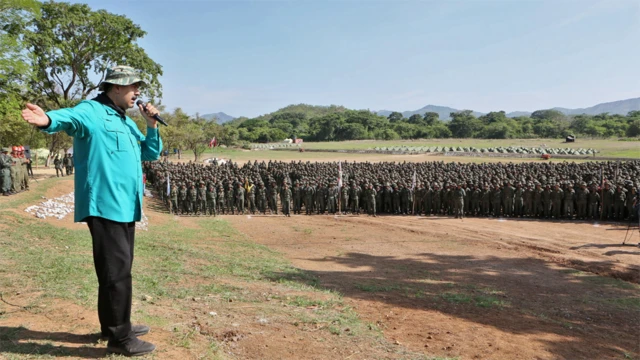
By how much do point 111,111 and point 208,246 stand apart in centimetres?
808

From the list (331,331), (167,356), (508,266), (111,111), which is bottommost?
Answer: (508,266)

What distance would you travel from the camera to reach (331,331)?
4.76 m

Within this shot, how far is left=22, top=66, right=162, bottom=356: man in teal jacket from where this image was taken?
319cm

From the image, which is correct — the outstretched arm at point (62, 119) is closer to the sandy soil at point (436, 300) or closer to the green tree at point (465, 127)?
the sandy soil at point (436, 300)

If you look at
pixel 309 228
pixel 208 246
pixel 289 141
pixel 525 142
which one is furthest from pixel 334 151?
pixel 208 246

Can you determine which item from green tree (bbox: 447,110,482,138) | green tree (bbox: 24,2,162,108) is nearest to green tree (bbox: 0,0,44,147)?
green tree (bbox: 24,2,162,108)

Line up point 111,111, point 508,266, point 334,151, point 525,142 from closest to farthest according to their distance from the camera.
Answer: point 111,111 → point 508,266 → point 334,151 → point 525,142

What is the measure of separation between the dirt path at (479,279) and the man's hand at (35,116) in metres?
3.90

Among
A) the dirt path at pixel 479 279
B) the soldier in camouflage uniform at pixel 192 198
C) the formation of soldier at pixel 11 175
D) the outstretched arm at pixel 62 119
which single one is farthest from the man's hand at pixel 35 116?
the soldier in camouflage uniform at pixel 192 198

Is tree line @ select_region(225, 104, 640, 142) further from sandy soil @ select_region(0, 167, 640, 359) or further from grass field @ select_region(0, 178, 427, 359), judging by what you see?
grass field @ select_region(0, 178, 427, 359)

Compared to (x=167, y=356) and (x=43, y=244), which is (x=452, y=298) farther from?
(x=43, y=244)

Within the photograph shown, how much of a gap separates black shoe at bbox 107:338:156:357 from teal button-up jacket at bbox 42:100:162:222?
94 centimetres

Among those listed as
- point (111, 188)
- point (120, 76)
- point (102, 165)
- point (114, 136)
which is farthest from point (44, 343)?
point (120, 76)

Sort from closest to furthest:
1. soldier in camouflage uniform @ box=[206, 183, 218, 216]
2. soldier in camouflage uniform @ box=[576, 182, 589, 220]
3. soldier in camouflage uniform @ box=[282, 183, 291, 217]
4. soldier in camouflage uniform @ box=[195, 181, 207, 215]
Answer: soldier in camouflage uniform @ box=[576, 182, 589, 220], soldier in camouflage uniform @ box=[206, 183, 218, 216], soldier in camouflage uniform @ box=[195, 181, 207, 215], soldier in camouflage uniform @ box=[282, 183, 291, 217]
